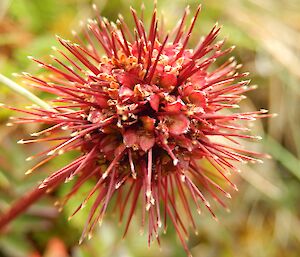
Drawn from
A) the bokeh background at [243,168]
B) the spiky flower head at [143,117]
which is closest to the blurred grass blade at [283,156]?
the bokeh background at [243,168]

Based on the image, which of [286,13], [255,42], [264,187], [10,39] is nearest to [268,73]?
[255,42]

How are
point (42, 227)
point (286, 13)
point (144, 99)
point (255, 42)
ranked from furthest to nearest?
point (286, 13) → point (255, 42) → point (42, 227) → point (144, 99)

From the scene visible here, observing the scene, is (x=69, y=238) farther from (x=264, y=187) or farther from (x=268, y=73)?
(x=268, y=73)

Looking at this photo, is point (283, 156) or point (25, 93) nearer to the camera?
point (25, 93)

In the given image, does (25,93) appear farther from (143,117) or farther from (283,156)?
(283,156)

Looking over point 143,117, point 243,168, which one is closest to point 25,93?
point 143,117

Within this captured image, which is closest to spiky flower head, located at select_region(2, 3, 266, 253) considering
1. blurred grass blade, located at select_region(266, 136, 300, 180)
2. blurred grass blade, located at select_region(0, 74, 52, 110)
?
blurred grass blade, located at select_region(0, 74, 52, 110)

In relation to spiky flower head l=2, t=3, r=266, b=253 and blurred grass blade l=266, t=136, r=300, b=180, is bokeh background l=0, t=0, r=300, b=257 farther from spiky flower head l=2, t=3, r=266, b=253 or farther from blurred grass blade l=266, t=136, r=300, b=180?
spiky flower head l=2, t=3, r=266, b=253

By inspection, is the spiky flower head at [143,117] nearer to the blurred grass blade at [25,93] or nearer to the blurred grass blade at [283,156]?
the blurred grass blade at [25,93]
